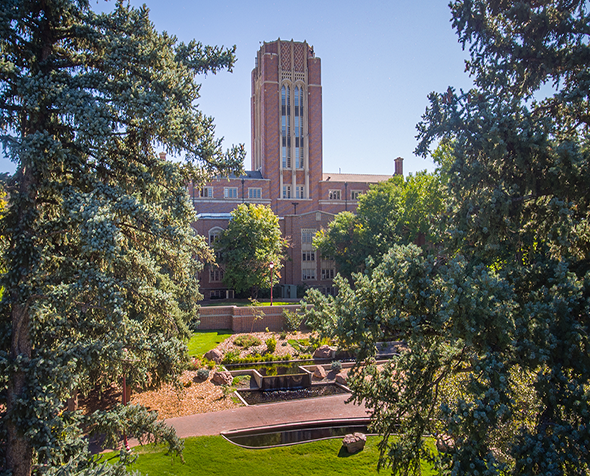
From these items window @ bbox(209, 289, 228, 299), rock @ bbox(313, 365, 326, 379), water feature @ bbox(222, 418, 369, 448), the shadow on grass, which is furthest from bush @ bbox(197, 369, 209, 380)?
window @ bbox(209, 289, 228, 299)

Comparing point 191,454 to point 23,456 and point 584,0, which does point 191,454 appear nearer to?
point 23,456

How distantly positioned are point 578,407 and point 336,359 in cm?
1870

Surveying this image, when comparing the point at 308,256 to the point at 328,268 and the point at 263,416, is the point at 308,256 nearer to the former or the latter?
the point at 328,268

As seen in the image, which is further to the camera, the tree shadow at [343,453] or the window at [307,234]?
the window at [307,234]

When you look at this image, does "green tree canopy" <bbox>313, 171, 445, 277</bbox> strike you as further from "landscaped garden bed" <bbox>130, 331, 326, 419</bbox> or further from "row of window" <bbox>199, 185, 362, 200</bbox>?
"row of window" <bbox>199, 185, 362, 200</bbox>

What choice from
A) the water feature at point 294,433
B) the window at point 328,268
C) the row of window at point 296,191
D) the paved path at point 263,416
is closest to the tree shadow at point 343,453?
the water feature at point 294,433

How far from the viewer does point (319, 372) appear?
21078 millimetres

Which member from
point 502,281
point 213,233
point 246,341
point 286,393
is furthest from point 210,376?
point 213,233

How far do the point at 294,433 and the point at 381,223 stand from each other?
88.0 feet

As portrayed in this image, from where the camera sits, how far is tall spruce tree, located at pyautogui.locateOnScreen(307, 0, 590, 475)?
19.9 feet

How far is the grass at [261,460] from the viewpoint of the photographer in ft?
37.7

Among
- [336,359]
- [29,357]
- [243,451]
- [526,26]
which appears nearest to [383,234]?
[336,359]

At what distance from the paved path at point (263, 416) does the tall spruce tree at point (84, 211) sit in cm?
718

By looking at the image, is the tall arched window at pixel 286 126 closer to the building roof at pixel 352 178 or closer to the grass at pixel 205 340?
the building roof at pixel 352 178
